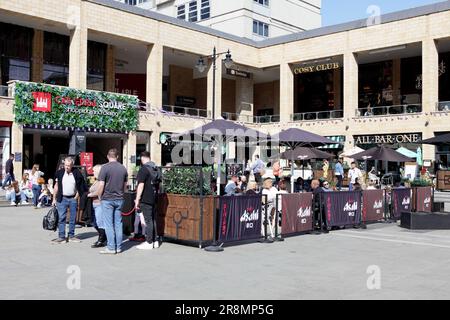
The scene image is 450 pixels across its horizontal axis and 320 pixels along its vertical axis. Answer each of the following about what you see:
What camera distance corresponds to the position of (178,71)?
43750 mm

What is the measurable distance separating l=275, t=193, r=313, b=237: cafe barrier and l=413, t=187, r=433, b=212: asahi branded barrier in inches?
202

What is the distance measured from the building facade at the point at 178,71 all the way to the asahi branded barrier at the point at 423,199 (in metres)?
16.6

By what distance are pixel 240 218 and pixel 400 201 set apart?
7.04m

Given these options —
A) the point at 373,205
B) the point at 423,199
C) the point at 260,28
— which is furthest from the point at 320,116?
the point at 260,28

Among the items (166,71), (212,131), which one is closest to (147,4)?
(166,71)

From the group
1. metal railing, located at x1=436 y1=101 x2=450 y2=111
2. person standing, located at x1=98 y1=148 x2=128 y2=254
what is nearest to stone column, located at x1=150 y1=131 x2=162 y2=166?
metal railing, located at x1=436 y1=101 x2=450 y2=111

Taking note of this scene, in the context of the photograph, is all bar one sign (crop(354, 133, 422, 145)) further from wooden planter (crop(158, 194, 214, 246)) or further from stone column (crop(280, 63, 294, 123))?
wooden planter (crop(158, 194, 214, 246))

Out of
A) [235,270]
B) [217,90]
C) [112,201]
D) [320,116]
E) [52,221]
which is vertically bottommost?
[235,270]

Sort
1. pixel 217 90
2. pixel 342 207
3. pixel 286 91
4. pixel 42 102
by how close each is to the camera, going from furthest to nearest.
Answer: pixel 286 91 < pixel 217 90 < pixel 42 102 < pixel 342 207

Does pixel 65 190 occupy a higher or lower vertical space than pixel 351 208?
higher

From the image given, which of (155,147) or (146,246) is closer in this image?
(146,246)

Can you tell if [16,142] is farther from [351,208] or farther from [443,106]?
[443,106]

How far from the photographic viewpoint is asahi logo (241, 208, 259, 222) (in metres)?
9.85

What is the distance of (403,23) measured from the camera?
32469 mm
